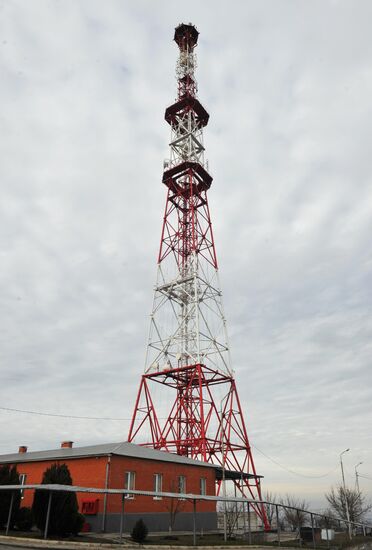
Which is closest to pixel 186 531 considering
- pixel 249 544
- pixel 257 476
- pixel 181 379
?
pixel 249 544

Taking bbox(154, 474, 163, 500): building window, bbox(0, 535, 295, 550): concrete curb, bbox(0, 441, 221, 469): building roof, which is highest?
bbox(0, 441, 221, 469): building roof

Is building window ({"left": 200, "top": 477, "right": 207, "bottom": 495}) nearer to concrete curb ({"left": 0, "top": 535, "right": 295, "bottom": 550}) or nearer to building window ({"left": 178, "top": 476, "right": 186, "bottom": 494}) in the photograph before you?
building window ({"left": 178, "top": 476, "right": 186, "bottom": 494})

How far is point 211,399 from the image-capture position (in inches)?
1219

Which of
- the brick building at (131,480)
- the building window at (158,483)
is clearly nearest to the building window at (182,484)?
the brick building at (131,480)

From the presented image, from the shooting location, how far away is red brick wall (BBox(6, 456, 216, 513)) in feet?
71.2

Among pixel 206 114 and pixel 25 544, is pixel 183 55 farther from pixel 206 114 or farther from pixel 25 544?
pixel 25 544

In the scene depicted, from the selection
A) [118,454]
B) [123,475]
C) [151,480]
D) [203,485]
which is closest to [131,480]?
[123,475]

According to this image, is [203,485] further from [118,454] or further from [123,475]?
[118,454]

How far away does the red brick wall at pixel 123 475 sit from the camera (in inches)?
854

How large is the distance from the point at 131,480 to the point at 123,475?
756 mm

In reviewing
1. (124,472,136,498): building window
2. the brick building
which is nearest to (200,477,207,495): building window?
the brick building

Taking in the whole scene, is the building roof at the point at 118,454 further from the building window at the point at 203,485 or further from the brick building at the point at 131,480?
the building window at the point at 203,485

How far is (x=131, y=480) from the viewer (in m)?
22.9

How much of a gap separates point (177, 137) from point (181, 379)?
21.2 m
